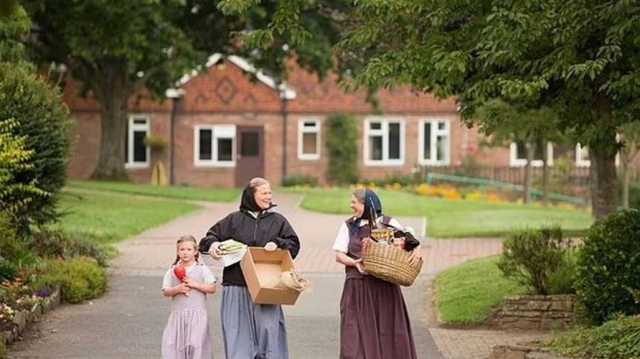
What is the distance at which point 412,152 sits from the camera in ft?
165

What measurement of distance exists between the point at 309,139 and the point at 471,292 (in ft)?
112

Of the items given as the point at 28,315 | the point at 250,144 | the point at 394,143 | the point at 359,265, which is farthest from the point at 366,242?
the point at 394,143

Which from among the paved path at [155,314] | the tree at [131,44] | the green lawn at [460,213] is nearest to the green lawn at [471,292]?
the paved path at [155,314]

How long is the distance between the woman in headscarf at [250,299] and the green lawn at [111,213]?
1046cm

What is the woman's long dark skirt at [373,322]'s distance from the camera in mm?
10297

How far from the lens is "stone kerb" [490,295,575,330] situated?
1403cm

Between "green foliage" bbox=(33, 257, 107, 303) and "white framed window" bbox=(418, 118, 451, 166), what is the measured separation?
33662 millimetres

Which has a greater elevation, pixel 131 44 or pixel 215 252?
pixel 131 44

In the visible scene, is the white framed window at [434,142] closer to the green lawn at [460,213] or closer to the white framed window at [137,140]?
the green lawn at [460,213]

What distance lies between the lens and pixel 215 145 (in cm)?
4994

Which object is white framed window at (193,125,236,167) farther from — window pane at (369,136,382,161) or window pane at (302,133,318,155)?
window pane at (369,136,382,161)

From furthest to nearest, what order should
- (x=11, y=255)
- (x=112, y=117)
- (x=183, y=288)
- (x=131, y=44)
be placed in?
(x=112, y=117) → (x=131, y=44) → (x=11, y=255) → (x=183, y=288)

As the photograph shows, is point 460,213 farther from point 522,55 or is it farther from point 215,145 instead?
point 522,55

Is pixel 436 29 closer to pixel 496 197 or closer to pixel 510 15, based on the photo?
pixel 510 15
